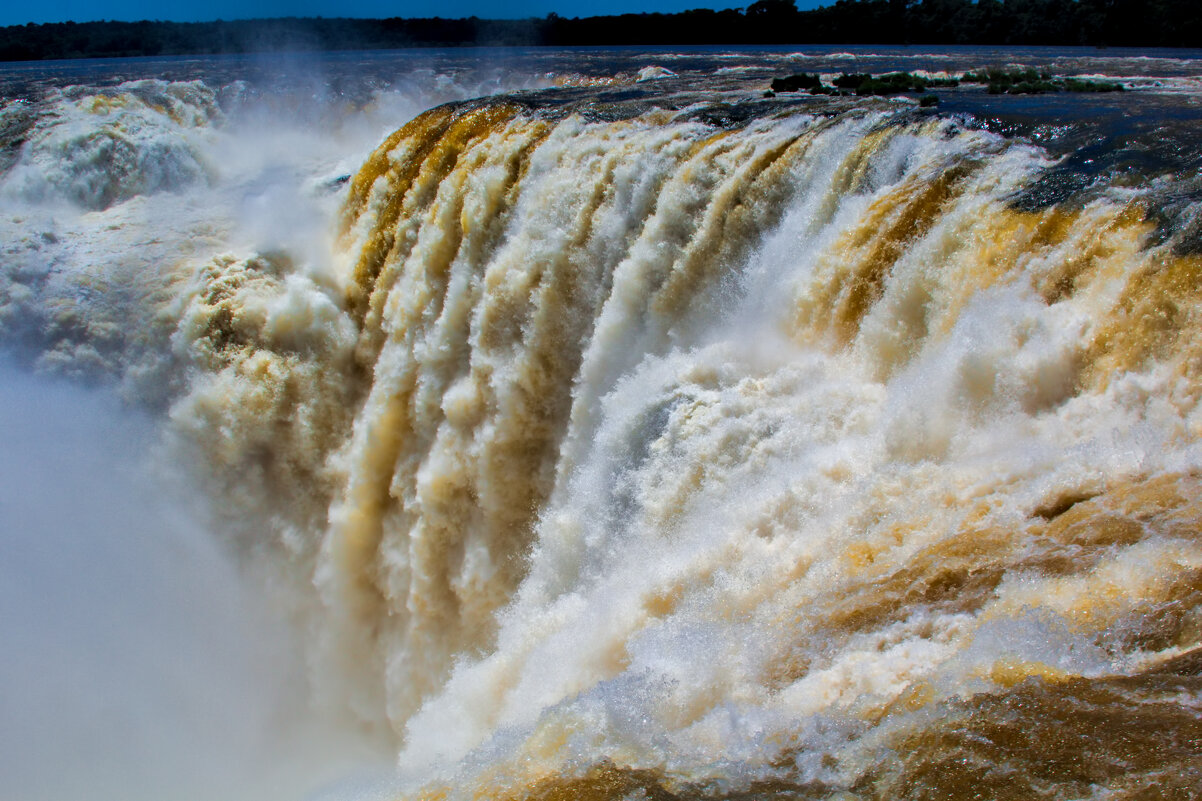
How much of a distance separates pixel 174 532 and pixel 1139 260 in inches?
346

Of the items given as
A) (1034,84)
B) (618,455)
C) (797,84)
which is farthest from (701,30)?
(618,455)

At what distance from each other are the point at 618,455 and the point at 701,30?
116ft

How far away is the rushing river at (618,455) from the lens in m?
2.86

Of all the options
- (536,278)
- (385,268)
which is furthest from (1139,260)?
(385,268)

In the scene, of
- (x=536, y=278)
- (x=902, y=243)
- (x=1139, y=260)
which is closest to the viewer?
(x=1139, y=260)

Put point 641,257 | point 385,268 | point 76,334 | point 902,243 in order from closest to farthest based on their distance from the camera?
point 902,243 < point 641,257 < point 385,268 < point 76,334

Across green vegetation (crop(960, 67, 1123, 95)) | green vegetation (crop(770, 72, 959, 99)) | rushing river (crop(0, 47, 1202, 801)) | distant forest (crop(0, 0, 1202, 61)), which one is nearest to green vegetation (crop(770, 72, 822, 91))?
green vegetation (crop(770, 72, 959, 99))

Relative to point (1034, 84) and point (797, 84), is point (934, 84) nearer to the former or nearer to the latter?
point (1034, 84)

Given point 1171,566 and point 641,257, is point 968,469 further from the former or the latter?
point 641,257

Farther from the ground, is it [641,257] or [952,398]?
[641,257]

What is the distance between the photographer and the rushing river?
2.86 m

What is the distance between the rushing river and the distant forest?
46.6 ft

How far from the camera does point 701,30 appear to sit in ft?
120

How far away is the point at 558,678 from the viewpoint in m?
4.35
